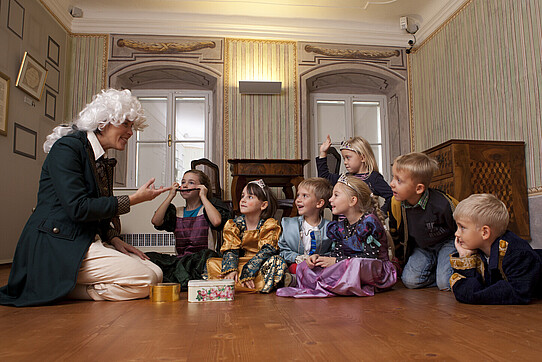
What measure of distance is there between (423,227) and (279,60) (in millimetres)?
3442

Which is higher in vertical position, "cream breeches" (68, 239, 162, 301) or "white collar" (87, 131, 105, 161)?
"white collar" (87, 131, 105, 161)

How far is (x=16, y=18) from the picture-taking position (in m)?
3.83

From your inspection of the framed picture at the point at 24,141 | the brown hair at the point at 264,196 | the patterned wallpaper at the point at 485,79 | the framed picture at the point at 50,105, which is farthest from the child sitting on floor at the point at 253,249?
the framed picture at the point at 50,105

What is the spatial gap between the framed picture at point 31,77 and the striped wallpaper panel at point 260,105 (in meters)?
1.98

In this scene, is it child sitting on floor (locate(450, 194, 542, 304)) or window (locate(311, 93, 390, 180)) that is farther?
window (locate(311, 93, 390, 180))

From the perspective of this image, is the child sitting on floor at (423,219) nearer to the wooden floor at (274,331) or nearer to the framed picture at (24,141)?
the wooden floor at (274,331)

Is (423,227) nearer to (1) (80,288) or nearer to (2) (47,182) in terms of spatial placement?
(1) (80,288)

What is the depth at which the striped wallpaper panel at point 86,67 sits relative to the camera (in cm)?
493

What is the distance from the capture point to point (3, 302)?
1.79 meters

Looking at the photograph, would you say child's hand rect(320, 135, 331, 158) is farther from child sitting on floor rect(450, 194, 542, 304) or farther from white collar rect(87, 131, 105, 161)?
white collar rect(87, 131, 105, 161)

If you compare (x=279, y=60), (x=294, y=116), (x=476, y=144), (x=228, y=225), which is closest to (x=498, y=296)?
(x=228, y=225)

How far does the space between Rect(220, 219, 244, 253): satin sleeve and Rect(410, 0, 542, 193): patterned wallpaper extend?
242 cm

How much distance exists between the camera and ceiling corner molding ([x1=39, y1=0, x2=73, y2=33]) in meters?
4.42

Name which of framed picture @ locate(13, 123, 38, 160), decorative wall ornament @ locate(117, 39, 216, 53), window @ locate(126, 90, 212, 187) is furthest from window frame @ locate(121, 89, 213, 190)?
framed picture @ locate(13, 123, 38, 160)
